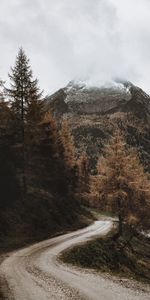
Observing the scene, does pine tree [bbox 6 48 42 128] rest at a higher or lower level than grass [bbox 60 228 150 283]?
higher

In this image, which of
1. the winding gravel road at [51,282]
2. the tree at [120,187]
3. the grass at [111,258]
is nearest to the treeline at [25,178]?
the tree at [120,187]

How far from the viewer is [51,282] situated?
57.8ft

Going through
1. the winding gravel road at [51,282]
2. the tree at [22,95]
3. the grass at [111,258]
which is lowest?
the grass at [111,258]

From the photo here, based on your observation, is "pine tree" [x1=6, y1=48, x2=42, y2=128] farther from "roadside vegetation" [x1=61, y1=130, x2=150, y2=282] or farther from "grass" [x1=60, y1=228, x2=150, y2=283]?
"grass" [x1=60, y1=228, x2=150, y2=283]

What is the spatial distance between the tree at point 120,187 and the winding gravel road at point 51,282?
1347cm

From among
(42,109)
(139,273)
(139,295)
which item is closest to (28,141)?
(42,109)

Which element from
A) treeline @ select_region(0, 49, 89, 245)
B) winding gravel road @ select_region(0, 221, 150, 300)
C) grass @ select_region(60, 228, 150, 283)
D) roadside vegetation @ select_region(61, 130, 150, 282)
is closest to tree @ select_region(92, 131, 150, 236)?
roadside vegetation @ select_region(61, 130, 150, 282)

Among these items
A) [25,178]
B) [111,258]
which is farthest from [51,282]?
[25,178]

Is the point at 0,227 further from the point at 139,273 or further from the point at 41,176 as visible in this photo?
the point at 41,176

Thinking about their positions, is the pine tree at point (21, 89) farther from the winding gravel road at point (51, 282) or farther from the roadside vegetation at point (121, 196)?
the winding gravel road at point (51, 282)

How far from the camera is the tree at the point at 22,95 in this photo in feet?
131

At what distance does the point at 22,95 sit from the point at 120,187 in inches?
583

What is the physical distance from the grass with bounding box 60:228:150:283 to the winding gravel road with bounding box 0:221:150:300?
2.74m

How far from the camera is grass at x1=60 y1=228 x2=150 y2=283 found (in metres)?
27.2
